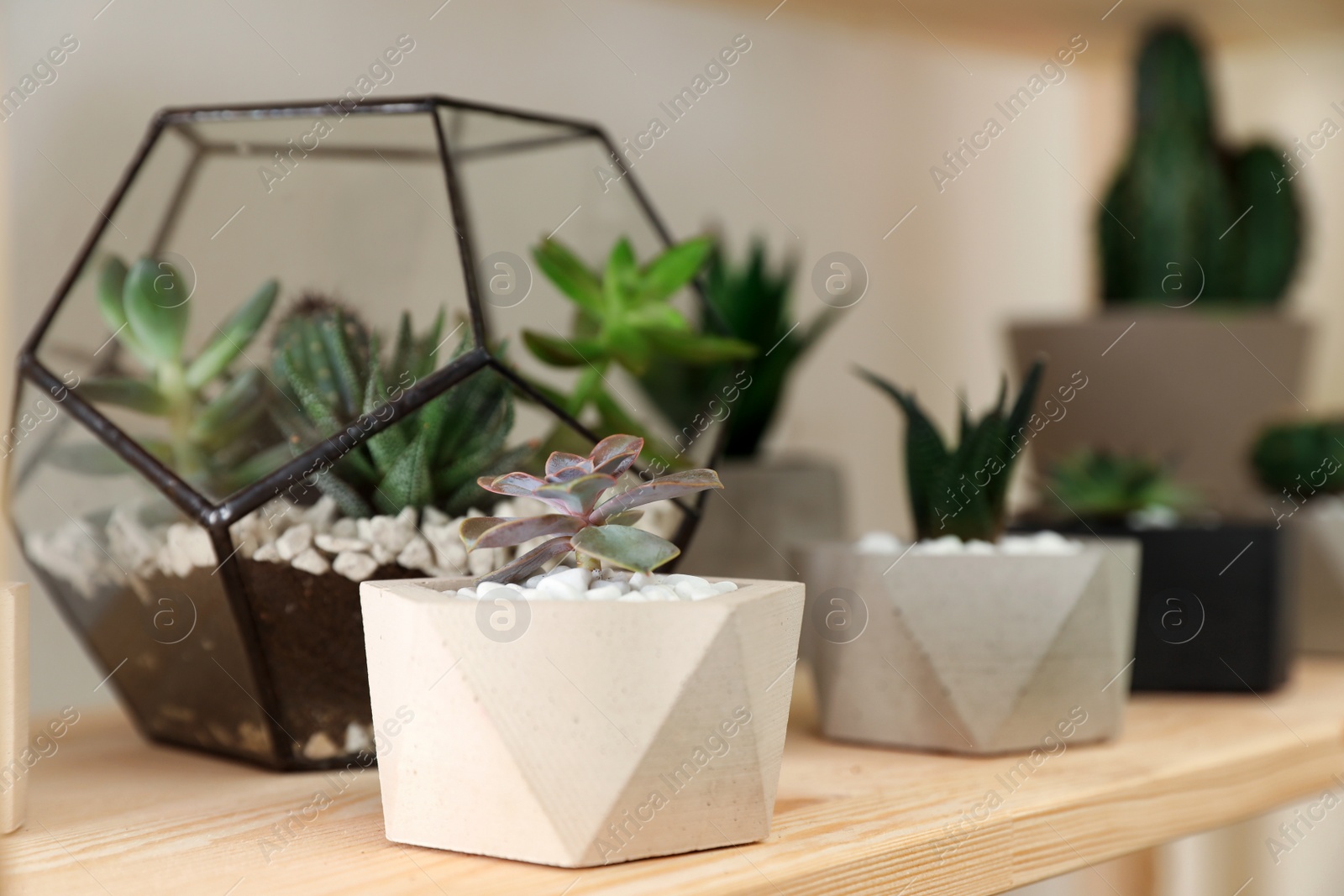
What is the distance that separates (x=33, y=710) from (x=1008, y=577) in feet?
1.72

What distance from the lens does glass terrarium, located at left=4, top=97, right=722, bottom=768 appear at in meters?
0.49

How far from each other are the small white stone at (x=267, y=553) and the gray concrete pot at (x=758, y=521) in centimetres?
29

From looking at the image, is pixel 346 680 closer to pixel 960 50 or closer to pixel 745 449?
pixel 745 449

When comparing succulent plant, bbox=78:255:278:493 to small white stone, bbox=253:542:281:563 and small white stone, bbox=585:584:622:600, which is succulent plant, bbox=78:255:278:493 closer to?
small white stone, bbox=253:542:281:563

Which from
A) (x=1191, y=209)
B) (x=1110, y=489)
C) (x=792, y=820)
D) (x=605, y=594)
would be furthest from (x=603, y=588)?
(x=1191, y=209)

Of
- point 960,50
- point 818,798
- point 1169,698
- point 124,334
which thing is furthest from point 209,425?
point 960,50

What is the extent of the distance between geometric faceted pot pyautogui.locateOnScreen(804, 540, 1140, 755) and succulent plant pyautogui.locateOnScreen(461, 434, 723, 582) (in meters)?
0.16

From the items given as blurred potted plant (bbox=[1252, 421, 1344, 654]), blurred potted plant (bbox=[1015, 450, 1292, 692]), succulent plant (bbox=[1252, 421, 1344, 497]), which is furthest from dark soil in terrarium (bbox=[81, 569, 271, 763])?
succulent plant (bbox=[1252, 421, 1344, 497])

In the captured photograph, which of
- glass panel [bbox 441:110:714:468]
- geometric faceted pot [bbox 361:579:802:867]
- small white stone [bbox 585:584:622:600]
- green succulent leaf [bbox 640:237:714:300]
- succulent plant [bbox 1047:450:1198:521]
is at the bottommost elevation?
succulent plant [bbox 1047:450:1198:521]

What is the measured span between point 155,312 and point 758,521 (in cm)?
36

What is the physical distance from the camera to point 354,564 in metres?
0.49

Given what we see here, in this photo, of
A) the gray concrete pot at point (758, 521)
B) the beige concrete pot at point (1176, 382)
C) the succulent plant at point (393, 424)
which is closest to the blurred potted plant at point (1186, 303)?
the beige concrete pot at point (1176, 382)

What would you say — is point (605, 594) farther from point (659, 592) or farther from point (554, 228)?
point (554, 228)

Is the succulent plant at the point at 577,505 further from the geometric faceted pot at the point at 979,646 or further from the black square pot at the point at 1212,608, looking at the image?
the black square pot at the point at 1212,608
